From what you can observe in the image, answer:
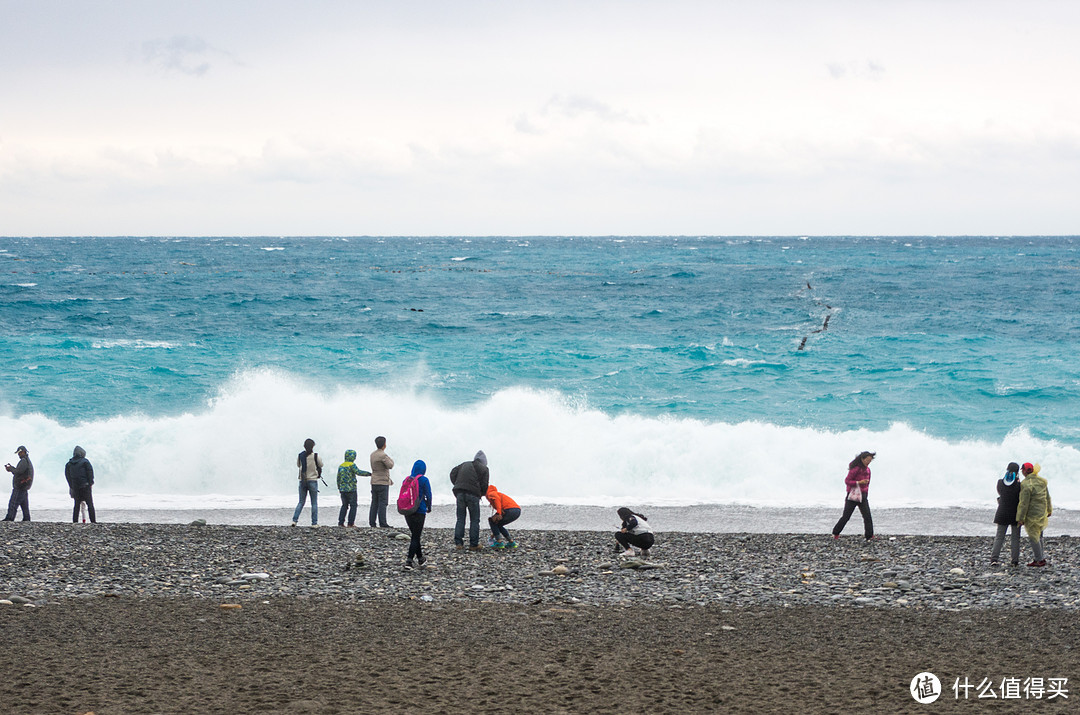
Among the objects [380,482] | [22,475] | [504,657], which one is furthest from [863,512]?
[22,475]

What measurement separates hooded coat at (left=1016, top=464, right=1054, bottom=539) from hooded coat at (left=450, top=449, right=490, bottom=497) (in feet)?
24.6

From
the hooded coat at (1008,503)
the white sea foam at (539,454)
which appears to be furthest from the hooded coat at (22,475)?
the hooded coat at (1008,503)

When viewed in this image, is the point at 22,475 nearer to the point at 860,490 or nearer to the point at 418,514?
the point at 418,514

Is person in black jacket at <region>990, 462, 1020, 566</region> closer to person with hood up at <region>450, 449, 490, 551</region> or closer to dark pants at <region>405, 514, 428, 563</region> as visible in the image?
person with hood up at <region>450, 449, 490, 551</region>

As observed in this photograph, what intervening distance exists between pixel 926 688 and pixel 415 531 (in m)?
6.88

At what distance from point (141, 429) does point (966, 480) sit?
72.0 ft

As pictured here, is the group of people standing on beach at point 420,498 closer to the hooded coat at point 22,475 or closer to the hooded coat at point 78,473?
the hooded coat at point 78,473

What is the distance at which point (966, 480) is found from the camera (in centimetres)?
2227

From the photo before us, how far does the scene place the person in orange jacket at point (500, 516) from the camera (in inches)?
556

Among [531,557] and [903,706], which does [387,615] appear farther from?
[903,706]

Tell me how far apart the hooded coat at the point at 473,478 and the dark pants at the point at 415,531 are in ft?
3.99

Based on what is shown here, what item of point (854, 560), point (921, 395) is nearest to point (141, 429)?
point (854, 560)

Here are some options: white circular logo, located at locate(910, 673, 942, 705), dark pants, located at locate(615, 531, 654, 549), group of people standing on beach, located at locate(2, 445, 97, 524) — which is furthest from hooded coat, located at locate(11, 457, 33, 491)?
white circular logo, located at locate(910, 673, 942, 705)

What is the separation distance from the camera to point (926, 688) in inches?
309
